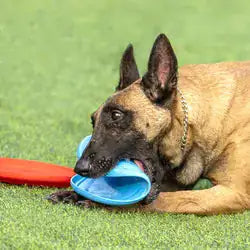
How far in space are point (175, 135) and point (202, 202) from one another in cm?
54

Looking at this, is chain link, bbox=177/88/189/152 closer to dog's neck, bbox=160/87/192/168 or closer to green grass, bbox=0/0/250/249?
dog's neck, bbox=160/87/192/168

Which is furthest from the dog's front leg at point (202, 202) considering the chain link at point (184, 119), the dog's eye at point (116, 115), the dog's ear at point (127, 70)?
the dog's ear at point (127, 70)

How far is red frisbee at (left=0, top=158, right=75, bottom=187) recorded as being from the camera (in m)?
6.42

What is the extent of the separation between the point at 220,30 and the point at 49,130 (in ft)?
17.1

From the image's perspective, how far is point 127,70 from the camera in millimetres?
6246

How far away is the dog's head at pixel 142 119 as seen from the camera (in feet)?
18.7

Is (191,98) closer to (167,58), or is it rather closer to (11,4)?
(167,58)

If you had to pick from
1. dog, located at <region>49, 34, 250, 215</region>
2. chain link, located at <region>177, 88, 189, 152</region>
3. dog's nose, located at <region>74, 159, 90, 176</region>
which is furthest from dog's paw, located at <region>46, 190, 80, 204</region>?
chain link, located at <region>177, 88, 189, 152</region>

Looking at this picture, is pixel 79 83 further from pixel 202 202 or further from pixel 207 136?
pixel 202 202

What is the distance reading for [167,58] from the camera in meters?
5.83

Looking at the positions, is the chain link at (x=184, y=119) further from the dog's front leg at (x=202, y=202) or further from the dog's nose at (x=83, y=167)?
the dog's nose at (x=83, y=167)

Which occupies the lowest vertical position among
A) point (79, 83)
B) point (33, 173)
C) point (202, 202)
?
point (79, 83)

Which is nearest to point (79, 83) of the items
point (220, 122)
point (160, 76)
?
point (220, 122)

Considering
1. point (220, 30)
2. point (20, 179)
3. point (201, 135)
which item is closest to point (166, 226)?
point (201, 135)
